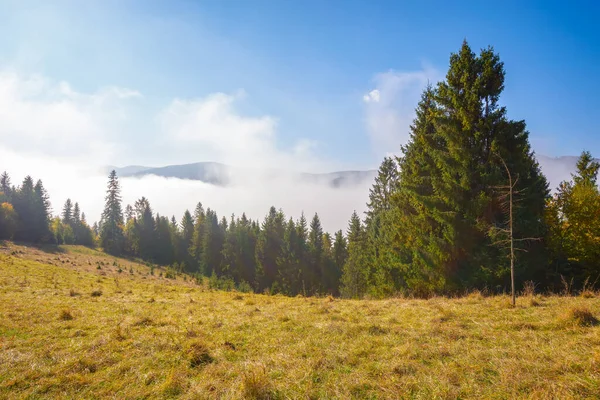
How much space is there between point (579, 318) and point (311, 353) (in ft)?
22.9

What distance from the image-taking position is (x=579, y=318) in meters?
6.92

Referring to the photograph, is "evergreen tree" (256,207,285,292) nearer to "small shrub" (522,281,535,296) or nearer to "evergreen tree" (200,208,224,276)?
"evergreen tree" (200,208,224,276)

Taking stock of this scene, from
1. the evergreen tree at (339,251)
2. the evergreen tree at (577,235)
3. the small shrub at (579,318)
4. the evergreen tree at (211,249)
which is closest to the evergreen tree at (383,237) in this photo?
the evergreen tree at (577,235)

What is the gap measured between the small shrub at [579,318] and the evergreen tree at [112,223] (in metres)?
70.3

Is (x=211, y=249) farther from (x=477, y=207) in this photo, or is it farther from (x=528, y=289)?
(x=528, y=289)

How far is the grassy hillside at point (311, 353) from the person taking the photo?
15.6 ft

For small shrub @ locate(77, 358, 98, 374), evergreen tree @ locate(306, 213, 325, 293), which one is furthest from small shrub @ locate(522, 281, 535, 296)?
evergreen tree @ locate(306, 213, 325, 293)

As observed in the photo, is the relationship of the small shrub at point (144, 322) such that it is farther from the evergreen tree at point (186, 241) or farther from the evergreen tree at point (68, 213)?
the evergreen tree at point (68, 213)

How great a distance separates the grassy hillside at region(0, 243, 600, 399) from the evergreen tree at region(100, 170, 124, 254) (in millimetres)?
58973

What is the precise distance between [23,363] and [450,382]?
352 inches

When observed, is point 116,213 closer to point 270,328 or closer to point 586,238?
point 270,328

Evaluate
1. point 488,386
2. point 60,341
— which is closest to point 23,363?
point 60,341

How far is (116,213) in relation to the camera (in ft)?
215

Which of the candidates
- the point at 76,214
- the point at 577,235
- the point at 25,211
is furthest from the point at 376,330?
the point at 76,214
